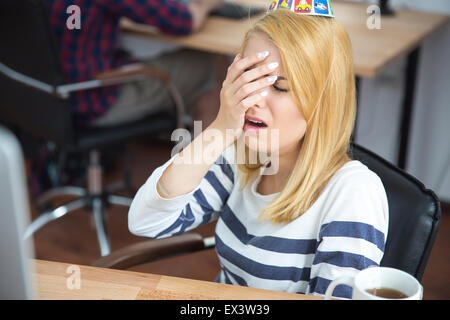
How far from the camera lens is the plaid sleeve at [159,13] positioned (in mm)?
1956

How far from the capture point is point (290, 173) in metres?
1.09

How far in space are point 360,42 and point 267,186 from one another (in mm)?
1010

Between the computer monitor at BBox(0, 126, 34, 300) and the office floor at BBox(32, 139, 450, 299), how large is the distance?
5.06ft

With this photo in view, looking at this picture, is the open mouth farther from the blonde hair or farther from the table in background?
the table in background

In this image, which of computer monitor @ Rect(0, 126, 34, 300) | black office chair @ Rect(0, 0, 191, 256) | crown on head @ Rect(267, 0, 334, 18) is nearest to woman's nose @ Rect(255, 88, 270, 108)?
crown on head @ Rect(267, 0, 334, 18)

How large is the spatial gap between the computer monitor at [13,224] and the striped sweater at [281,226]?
18.1 inches

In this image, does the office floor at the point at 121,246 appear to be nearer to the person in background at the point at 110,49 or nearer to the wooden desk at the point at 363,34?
the person in background at the point at 110,49

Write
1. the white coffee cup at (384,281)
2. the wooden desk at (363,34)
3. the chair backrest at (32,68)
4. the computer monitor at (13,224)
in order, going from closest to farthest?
1. the computer monitor at (13,224)
2. the white coffee cup at (384,281)
3. the chair backrest at (32,68)
4. the wooden desk at (363,34)

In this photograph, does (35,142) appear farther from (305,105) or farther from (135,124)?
(305,105)

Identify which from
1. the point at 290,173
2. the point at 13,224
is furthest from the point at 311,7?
the point at 13,224

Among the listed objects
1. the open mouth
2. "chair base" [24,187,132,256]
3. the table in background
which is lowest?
"chair base" [24,187,132,256]

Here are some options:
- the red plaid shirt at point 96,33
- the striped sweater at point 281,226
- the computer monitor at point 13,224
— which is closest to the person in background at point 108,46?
the red plaid shirt at point 96,33

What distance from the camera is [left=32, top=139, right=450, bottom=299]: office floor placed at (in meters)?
2.09

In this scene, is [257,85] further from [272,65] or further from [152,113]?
[152,113]
